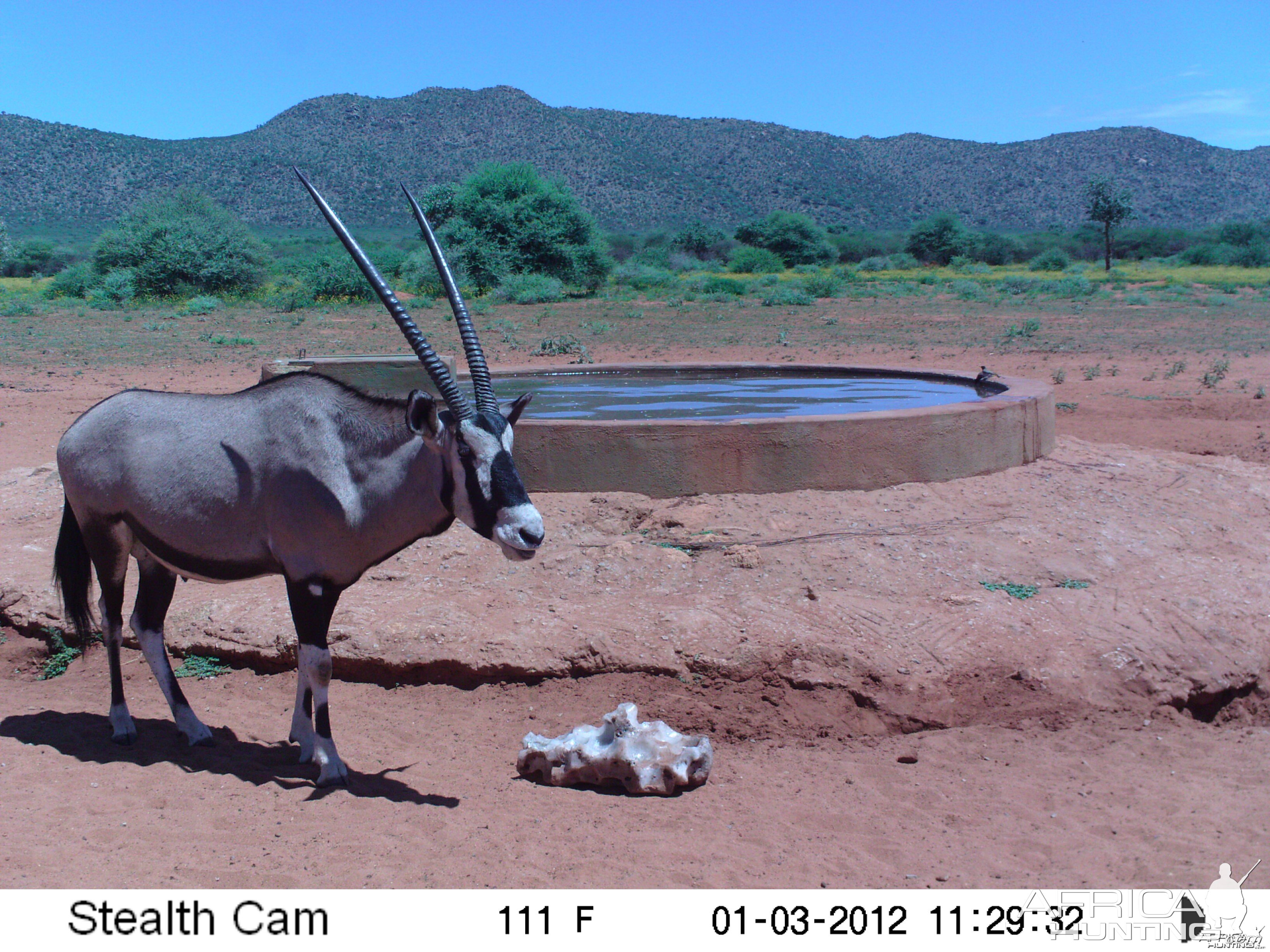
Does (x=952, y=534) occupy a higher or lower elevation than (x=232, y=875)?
higher

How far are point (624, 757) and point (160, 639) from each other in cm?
197

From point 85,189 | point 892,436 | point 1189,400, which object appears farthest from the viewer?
point 85,189

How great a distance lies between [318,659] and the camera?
386cm

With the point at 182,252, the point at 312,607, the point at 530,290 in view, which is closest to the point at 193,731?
the point at 312,607

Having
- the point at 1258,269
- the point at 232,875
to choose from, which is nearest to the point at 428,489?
the point at 232,875

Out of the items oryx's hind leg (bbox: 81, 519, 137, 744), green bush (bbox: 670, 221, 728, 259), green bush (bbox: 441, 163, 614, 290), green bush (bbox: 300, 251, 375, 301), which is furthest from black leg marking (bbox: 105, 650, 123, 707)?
green bush (bbox: 670, 221, 728, 259)

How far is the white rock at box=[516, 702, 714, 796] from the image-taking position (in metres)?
4.00

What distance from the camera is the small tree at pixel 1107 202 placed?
149 ft

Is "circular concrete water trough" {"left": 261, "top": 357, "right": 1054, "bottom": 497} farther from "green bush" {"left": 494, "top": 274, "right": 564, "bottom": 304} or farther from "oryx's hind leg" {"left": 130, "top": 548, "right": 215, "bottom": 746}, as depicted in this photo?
"green bush" {"left": 494, "top": 274, "right": 564, "bottom": 304}

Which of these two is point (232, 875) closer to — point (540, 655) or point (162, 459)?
point (162, 459)

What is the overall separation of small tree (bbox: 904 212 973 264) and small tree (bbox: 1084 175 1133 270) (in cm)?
571

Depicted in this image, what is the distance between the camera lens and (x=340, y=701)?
490 cm

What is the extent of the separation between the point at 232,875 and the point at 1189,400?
12.4 m

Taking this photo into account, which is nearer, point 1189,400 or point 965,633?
point 965,633
